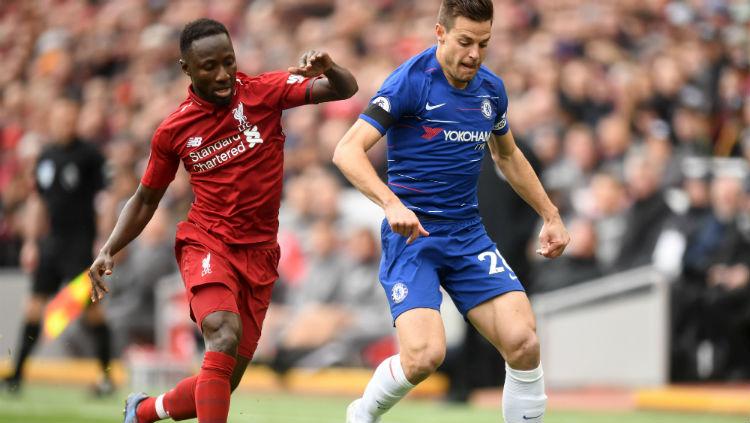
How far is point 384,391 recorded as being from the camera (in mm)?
7129

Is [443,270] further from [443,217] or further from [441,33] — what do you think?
[441,33]

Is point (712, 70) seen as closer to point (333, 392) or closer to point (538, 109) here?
point (538, 109)

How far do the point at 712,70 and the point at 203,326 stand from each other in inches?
336

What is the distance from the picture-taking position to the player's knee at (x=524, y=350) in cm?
697

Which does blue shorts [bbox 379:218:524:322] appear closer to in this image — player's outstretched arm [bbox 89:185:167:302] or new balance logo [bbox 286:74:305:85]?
new balance logo [bbox 286:74:305:85]

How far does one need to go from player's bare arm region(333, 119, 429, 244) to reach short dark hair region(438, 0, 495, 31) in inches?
28.4

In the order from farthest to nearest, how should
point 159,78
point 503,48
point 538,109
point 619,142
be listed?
1. point 159,78
2. point 503,48
3. point 538,109
4. point 619,142

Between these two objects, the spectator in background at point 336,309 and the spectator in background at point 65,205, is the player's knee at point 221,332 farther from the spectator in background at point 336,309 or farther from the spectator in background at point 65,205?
the spectator in background at point 336,309

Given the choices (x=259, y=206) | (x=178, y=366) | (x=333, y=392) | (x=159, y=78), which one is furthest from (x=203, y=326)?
(x=159, y=78)

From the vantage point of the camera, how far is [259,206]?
24.4 feet

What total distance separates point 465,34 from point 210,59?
53.7 inches

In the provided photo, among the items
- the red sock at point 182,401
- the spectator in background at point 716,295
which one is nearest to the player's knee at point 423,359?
the red sock at point 182,401

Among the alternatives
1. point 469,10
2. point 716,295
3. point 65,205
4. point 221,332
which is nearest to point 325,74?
point 469,10

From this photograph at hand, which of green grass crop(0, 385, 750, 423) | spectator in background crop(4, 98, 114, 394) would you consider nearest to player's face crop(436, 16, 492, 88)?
green grass crop(0, 385, 750, 423)
